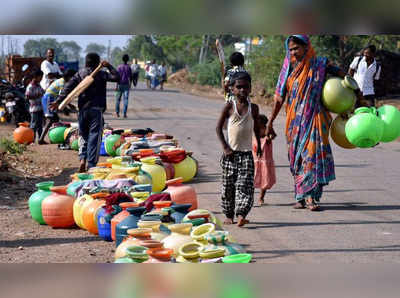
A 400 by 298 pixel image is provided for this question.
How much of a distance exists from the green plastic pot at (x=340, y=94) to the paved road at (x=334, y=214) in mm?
1283

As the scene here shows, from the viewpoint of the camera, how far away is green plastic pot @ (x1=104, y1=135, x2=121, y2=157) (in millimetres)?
12500

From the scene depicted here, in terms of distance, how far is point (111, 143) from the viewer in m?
12.5

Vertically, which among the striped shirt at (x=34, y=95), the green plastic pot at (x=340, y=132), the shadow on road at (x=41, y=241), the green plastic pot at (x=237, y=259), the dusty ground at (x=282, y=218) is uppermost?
the striped shirt at (x=34, y=95)

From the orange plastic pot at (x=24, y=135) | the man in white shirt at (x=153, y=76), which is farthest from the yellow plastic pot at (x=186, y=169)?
the man in white shirt at (x=153, y=76)

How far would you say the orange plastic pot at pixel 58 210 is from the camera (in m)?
7.26

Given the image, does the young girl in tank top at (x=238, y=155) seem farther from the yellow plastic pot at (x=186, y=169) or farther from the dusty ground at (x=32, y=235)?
the yellow plastic pot at (x=186, y=169)

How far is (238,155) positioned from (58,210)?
2.06 meters

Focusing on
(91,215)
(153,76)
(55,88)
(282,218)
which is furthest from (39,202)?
(153,76)

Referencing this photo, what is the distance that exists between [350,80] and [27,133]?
9831mm

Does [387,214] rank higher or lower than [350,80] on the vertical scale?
lower

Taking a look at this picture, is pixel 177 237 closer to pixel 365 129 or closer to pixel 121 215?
pixel 121 215
